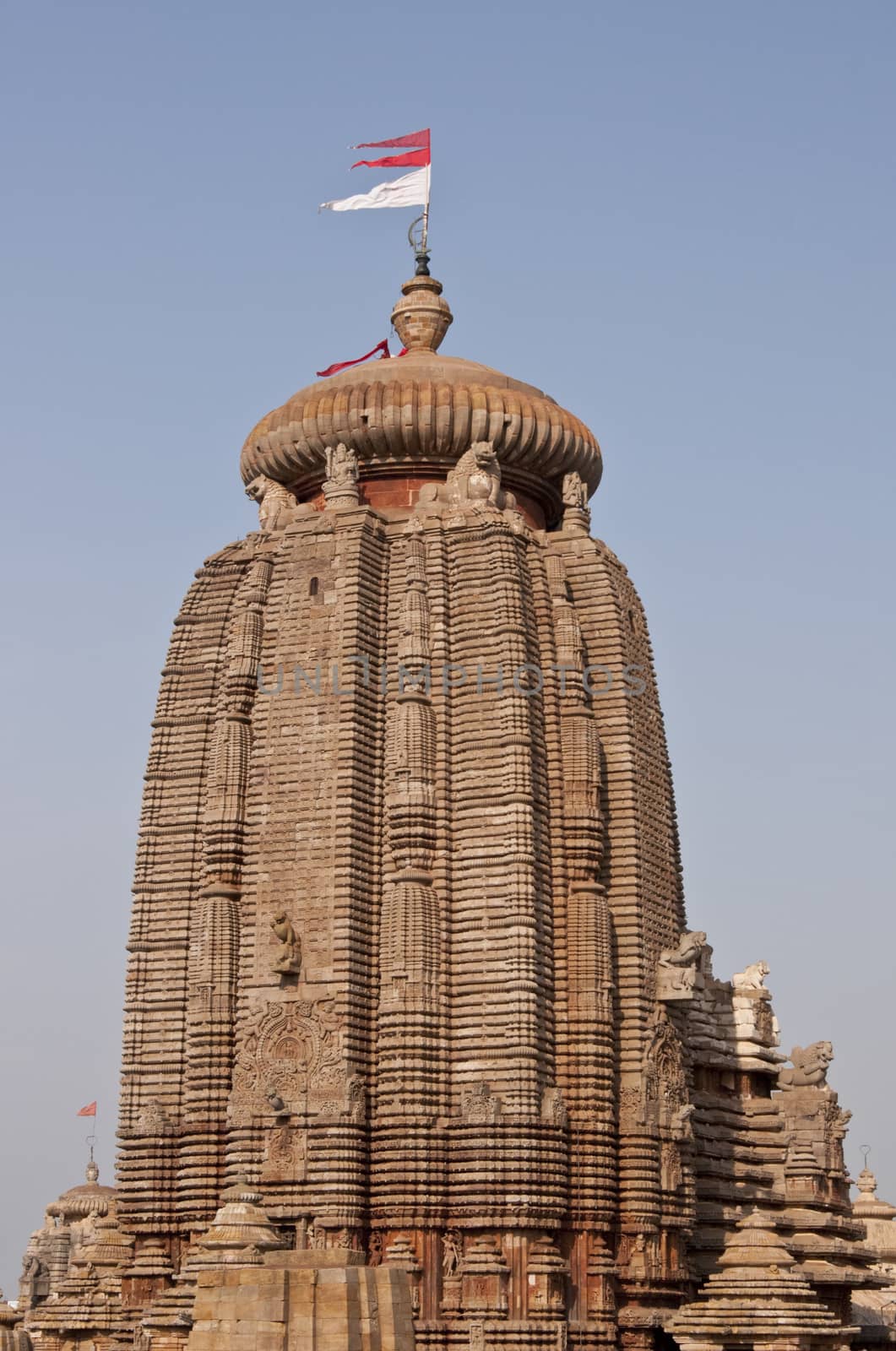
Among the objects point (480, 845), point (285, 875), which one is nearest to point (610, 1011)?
point (480, 845)

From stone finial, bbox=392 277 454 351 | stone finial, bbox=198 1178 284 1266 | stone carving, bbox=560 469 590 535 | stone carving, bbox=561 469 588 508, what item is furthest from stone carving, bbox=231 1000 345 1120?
stone finial, bbox=392 277 454 351

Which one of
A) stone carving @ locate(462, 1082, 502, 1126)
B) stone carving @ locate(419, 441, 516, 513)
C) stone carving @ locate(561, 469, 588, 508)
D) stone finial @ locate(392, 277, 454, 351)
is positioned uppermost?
stone finial @ locate(392, 277, 454, 351)

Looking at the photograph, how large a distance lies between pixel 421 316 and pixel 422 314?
42 mm

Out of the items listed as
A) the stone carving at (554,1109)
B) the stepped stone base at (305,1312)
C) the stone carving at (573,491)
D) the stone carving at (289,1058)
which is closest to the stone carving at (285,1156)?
the stone carving at (289,1058)

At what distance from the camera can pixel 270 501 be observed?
45.9 meters

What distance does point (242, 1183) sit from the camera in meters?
34.9

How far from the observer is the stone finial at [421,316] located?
4731 cm

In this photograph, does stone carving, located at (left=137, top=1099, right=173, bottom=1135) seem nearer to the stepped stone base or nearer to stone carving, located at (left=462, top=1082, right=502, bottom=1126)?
stone carving, located at (left=462, top=1082, right=502, bottom=1126)

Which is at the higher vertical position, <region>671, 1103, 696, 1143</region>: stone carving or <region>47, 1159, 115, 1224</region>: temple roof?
<region>47, 1159, 115, 1224</region>: temple roof

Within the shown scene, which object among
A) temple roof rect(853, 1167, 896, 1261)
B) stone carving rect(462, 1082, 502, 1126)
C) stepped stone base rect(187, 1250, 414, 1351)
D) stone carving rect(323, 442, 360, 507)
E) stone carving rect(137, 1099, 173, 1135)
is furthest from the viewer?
temple roof rect(853, 1167, 896, 1261)

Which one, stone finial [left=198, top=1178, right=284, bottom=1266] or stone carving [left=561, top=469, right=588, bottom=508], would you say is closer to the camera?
stone finial [left=198, top=1178, right=284, bottom=1266]

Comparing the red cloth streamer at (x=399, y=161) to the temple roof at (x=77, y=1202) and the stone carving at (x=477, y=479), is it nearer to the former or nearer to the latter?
the stone carving at (x=477, y=479)

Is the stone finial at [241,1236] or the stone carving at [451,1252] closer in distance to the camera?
Result: the stone finial at [241,1236]

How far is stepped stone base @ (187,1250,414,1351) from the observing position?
25.8 meters
